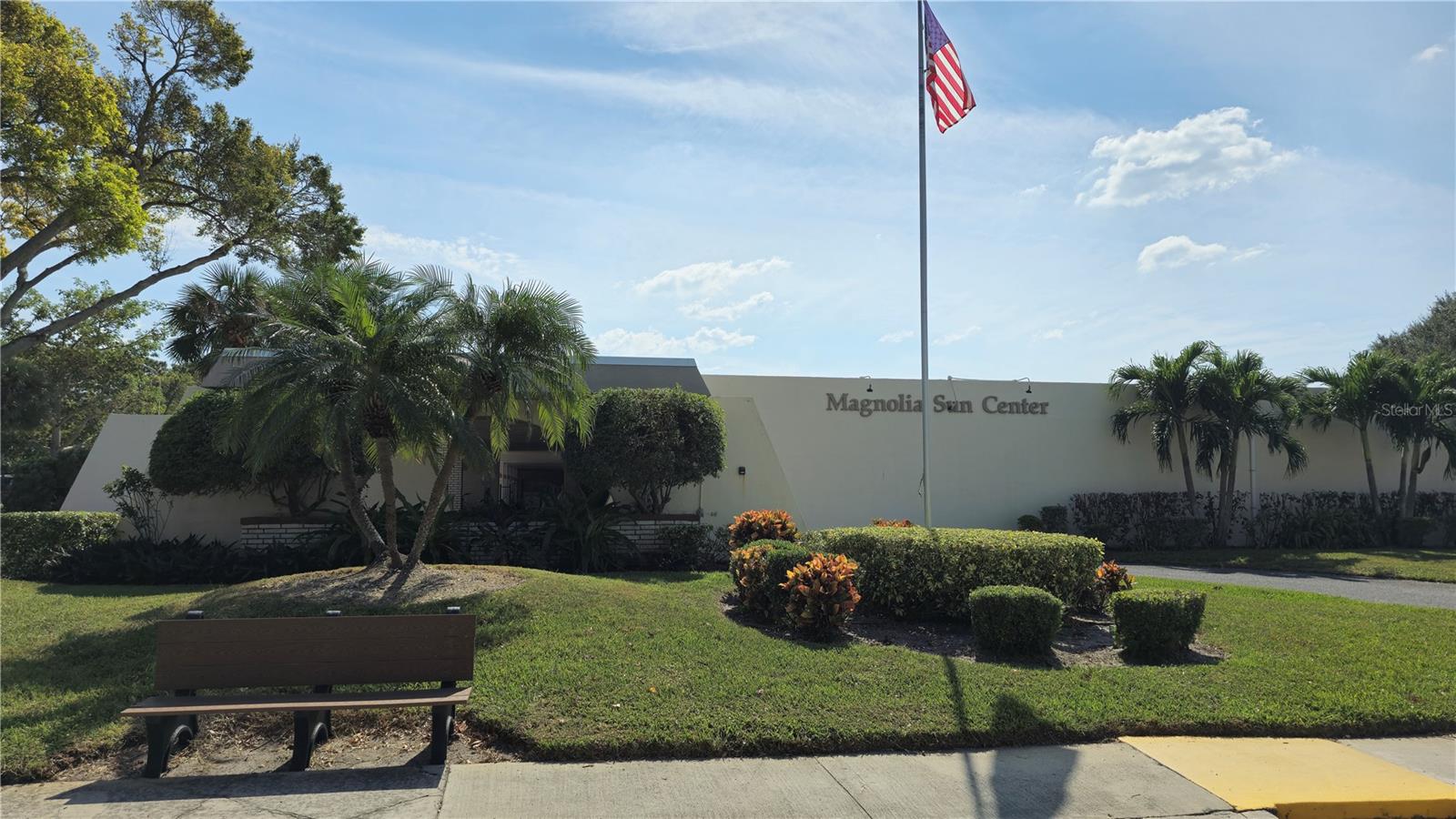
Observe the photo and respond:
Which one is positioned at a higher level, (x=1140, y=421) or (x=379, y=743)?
(x=1140, y=421)

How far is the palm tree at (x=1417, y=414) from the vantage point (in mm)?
23125

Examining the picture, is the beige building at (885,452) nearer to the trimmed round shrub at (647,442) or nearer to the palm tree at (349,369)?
the trimmed round shrub at (647,442)

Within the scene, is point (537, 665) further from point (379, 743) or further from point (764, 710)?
point (764, 710)

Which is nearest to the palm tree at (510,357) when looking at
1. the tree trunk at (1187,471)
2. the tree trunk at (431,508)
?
the tree trunk at (431,508)

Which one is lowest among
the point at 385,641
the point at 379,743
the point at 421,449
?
the point at 379,743

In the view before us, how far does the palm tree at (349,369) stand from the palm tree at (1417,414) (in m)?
24.0

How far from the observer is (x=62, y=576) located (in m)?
13.8

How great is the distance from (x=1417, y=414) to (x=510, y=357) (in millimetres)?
23703

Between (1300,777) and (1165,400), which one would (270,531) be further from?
(1165,400)

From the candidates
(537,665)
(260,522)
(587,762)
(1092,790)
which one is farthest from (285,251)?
(1092,790)

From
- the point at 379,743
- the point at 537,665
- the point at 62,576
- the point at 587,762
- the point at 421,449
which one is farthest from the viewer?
the point at 62,576

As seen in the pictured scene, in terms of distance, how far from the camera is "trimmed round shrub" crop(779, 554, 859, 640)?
8992 millimetres

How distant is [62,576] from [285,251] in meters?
9.00

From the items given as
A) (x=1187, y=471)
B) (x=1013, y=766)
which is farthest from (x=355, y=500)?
(x=1187, y=471)
